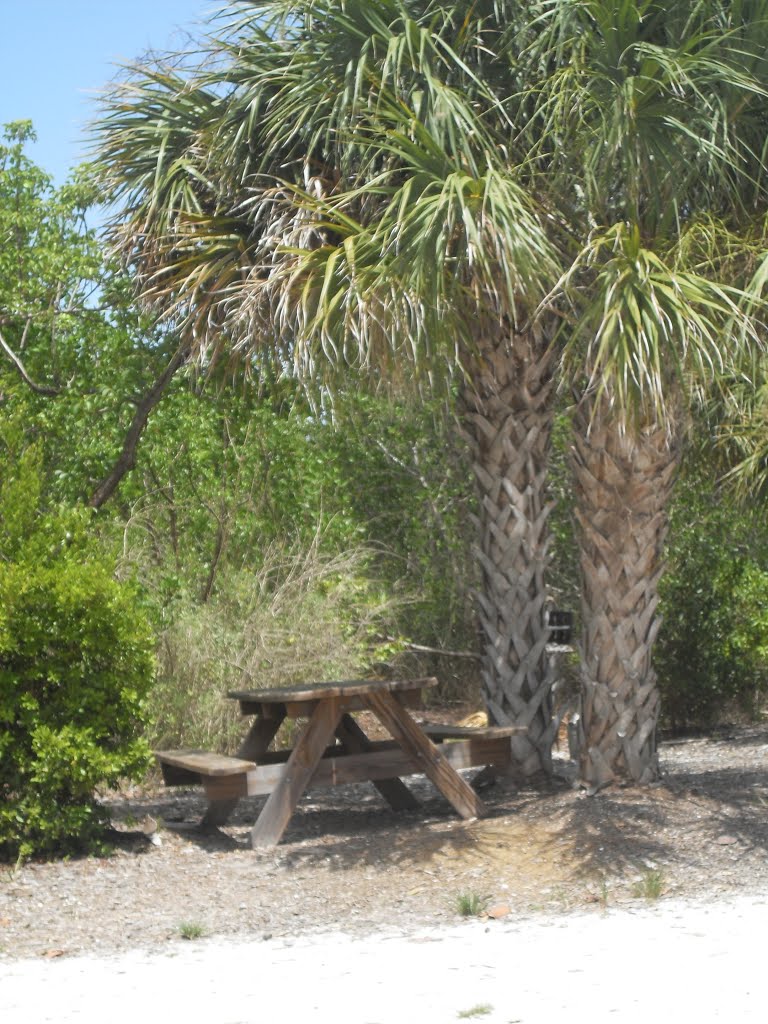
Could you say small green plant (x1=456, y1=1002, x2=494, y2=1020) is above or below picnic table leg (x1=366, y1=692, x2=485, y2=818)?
below

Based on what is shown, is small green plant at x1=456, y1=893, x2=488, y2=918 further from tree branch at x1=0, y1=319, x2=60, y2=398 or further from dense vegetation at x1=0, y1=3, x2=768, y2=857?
tree branch at x1=0, y1=319, x2=60, y2=398

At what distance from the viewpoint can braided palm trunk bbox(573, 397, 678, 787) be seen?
7.15 meters

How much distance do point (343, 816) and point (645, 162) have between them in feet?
14.7

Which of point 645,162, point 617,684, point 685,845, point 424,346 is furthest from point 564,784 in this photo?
point 645,162

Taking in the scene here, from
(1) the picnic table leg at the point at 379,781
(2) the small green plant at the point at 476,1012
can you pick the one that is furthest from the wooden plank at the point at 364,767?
(2) the small green plant at the point at 476,1012

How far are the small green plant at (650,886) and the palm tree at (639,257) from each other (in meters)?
1.40

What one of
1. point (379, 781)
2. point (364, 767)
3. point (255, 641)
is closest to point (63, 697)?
point (364, 767)

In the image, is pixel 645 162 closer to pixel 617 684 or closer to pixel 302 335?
pixel 302 335

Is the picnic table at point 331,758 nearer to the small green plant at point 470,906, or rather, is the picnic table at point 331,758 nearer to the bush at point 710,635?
the small green plant at point 470,906

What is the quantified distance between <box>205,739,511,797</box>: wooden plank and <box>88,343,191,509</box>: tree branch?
14.6 ft

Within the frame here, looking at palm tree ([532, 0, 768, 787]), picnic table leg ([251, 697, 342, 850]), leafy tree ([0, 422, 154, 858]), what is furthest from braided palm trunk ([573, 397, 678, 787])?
leafy tree ([0, 422, 154, 858])

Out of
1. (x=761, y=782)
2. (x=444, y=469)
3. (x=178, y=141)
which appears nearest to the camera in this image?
(x=761, y=782)

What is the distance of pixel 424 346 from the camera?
6453 millimetres

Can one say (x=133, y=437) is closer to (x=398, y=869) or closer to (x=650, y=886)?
(x=398, y=869)
